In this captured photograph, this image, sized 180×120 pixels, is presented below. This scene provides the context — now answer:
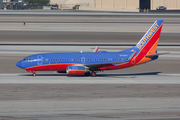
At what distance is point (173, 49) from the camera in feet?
207

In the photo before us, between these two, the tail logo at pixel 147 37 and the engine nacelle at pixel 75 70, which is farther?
the tail logo at pixel 147 37

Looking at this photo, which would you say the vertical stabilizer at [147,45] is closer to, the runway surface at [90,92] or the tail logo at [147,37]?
the tail logo at [147,37]

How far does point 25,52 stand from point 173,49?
3223 centimetres

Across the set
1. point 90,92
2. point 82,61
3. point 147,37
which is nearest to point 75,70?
point 82,61

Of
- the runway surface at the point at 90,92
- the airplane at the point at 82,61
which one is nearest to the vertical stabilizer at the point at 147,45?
the airplane at the point at 82,61

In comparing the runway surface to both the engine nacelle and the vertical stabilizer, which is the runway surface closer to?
the engine nacelle

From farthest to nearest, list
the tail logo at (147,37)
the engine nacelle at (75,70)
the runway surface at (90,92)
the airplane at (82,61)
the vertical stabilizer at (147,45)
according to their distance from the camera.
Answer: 1. the tail logo at (147,37)
2. the vertical stabilizer at (147,45)
3. the airplane at (82,61)
4. the engine nacelle at (75,70)
5. the runway surface at (90,92)

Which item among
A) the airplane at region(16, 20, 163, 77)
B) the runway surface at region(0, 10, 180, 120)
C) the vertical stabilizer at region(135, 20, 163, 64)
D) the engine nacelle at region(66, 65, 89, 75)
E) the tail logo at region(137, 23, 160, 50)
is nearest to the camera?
the runway surface at region(0, 10, 180, 120)

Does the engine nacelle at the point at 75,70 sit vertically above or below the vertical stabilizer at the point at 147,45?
below

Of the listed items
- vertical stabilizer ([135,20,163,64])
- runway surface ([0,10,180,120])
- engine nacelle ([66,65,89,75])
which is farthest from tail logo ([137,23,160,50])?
engine nacelle ([66,65,89,75])

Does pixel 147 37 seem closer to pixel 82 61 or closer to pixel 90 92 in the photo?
pixel 82 61

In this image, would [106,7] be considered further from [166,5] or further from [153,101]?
[153,101]

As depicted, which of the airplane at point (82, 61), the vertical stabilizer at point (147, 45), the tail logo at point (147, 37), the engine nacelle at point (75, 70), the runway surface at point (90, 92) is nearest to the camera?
the runway surface at point (90, 92)

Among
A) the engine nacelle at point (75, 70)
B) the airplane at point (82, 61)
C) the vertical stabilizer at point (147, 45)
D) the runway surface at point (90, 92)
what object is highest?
the vertical stabilizer at point (147, 45)
